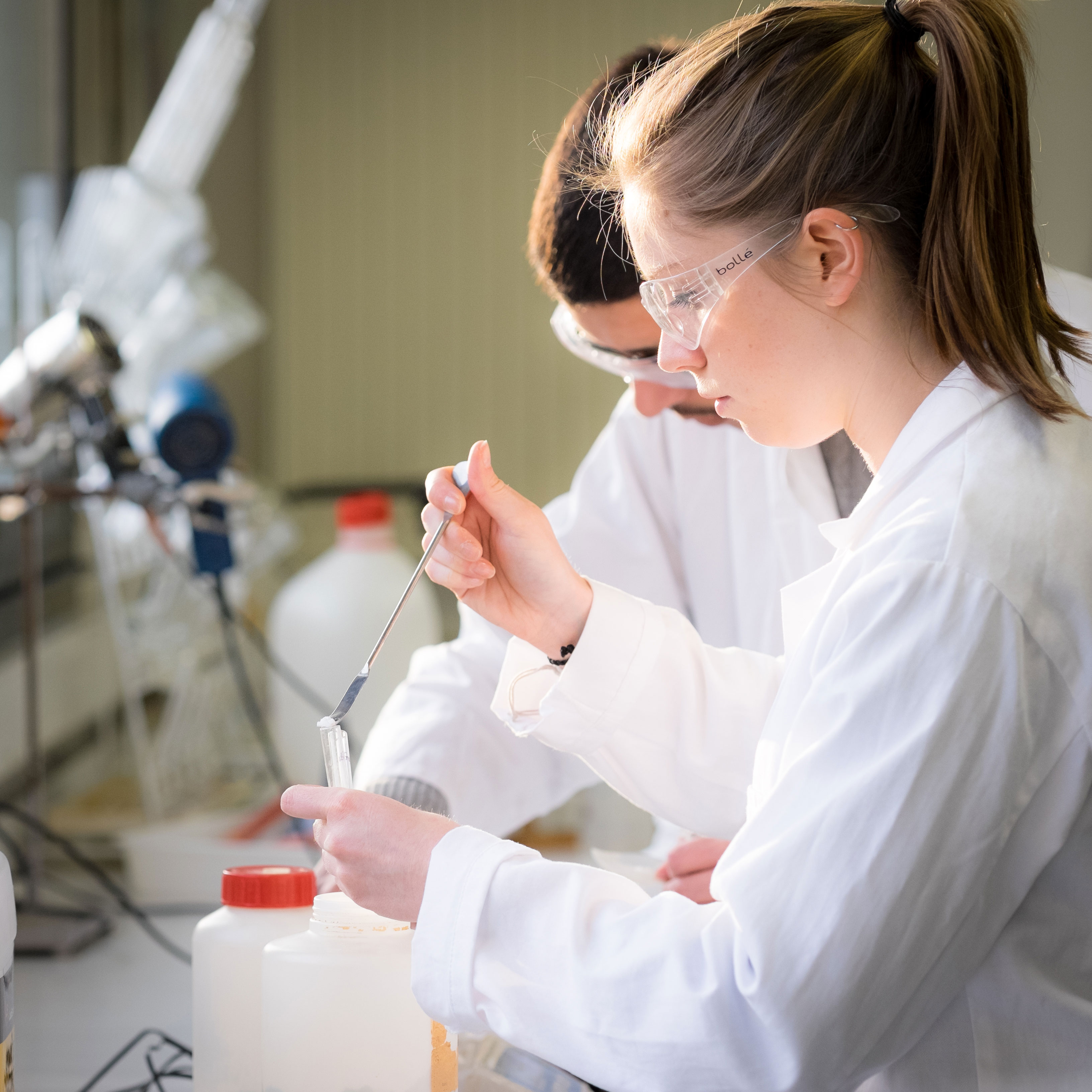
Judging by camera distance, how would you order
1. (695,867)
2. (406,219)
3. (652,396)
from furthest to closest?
(406,219) → (652,396) → (695,867)

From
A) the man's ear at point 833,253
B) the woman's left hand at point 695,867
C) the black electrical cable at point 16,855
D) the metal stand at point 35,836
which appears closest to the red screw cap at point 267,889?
the woman's left hand at point 695,867

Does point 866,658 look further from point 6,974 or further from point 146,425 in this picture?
point 146,425

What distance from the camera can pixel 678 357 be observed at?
91cm

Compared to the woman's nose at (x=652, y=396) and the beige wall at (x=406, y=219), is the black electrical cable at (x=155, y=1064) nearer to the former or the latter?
the woman's nose at (x=652, y=396)

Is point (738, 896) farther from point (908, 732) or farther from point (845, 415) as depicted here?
point (845, 415)

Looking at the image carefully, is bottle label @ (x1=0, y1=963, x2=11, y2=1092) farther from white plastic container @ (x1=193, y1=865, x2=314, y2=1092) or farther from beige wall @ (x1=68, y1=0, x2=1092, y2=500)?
beige wall @ (x1=68, y1=0, x2=1092, y2=500)

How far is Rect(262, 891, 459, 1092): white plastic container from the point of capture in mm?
807

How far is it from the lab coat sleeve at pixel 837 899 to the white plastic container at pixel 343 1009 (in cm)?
9

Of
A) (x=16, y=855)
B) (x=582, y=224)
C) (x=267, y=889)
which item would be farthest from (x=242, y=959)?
(x=16, y=855)

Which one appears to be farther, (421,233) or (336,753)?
(421,233)

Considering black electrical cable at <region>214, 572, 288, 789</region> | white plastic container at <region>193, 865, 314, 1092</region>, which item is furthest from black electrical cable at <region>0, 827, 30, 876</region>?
white plastic container at <region>193, 865, 314, 1092</region>

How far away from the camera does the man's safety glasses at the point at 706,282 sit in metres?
0.81

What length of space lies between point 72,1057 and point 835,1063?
2.48 feet

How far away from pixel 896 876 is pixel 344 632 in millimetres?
1409
